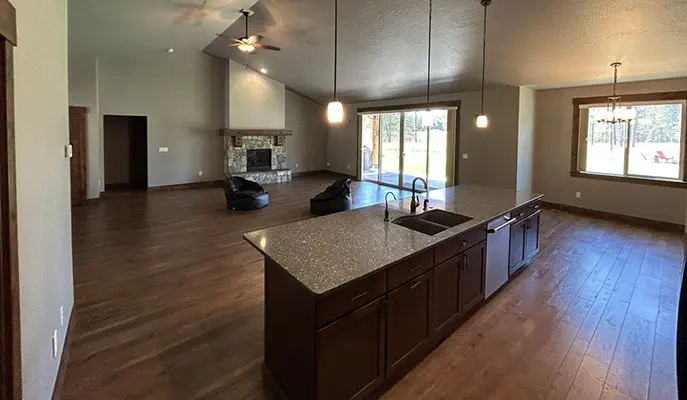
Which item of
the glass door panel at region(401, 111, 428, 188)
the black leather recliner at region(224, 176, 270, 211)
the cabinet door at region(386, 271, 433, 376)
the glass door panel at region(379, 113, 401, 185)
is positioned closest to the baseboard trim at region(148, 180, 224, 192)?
the black leather recliner at region(224, 176, 270, 211)

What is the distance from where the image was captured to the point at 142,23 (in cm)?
679

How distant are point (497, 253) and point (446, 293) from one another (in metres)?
1.06

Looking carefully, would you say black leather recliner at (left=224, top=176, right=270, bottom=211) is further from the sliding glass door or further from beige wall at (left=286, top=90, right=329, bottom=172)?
beige wall at (left=286, top=90, right=329, bottom=172)

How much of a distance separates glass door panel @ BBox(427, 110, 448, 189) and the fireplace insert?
16.0 feet

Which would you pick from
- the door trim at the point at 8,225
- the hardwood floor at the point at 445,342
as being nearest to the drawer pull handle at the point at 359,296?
the hardwood floor at the point at 445,342

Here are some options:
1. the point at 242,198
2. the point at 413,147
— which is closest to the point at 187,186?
the point at 242,198

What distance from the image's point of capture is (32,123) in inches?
72.2

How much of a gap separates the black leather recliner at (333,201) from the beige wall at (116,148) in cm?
623

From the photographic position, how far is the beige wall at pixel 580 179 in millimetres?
6578

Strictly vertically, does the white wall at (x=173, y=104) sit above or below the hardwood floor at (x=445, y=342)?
above

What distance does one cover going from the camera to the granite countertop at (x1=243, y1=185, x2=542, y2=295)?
204cm

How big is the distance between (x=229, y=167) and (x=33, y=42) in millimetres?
9158

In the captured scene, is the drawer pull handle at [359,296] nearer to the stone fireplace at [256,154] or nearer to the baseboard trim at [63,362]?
the baseboard trim at [63,362]

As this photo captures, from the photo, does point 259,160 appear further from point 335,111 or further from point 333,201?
point 335,111
